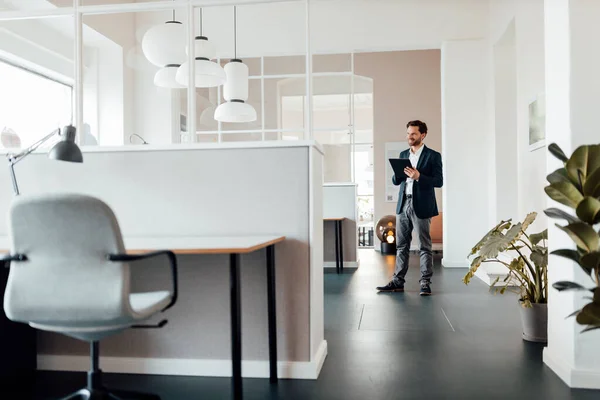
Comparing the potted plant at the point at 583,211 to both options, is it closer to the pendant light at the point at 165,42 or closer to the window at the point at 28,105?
the pendant light at the point at 165,42

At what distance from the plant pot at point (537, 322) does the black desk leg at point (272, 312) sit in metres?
1.62

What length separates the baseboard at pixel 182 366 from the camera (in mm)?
2826

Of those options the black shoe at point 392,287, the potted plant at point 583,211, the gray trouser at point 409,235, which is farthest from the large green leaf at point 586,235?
the black shoe at point 392,287

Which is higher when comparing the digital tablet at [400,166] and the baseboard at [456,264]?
the digital tablet at [400,166]

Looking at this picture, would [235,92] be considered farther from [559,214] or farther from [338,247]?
[559,214]

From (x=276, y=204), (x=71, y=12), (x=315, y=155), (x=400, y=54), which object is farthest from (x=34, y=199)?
(x=400, y=54)

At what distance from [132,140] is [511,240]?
592 centimetres

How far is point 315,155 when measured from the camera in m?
2.95

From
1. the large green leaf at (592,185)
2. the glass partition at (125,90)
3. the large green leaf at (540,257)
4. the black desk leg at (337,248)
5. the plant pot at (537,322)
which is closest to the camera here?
the large green leaf at (592,185)

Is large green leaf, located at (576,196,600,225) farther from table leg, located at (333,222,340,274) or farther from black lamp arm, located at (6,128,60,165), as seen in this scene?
table leg, located at (333,222,340,274)

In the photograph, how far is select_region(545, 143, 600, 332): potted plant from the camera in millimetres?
1652

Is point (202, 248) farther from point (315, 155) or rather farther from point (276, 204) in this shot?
point (315, 155)

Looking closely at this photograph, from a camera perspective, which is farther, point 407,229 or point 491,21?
point 491,21

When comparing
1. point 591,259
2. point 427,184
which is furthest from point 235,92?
point 591,259
